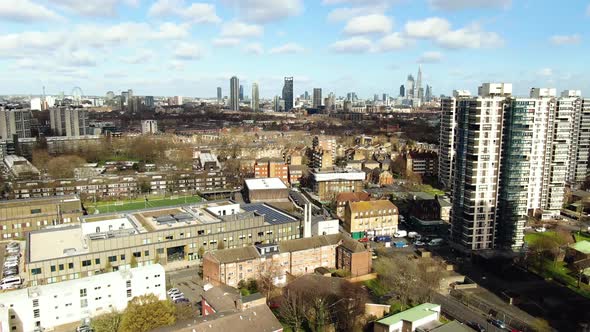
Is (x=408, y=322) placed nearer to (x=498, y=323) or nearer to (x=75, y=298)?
(x=498, y=323)

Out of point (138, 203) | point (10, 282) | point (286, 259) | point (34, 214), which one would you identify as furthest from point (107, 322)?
point (138, 203)

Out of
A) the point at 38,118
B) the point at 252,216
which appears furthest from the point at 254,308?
the point at 38,118

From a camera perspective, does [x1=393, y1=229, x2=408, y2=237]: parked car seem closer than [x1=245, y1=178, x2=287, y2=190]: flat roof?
Yes

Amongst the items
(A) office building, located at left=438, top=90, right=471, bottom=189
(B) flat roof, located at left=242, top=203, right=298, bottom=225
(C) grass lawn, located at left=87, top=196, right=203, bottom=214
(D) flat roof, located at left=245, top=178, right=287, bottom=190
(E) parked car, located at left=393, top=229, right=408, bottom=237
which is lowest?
(E) parked car, located at left=393, top=229, right=408, bottom=237

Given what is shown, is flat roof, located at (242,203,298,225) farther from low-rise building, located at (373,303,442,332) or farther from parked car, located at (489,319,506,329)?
parked car, located at (489,319,506,329)

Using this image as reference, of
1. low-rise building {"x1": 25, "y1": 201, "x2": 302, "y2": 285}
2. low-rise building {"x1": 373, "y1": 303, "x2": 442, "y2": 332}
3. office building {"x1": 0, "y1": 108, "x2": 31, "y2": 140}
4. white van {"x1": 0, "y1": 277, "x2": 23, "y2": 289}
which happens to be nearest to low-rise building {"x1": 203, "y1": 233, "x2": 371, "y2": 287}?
low-rise building {"x1": 25, "y1": 201, "x2": 302, "y2": 285}

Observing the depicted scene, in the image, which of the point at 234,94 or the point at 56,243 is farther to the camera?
the point at 234,94
